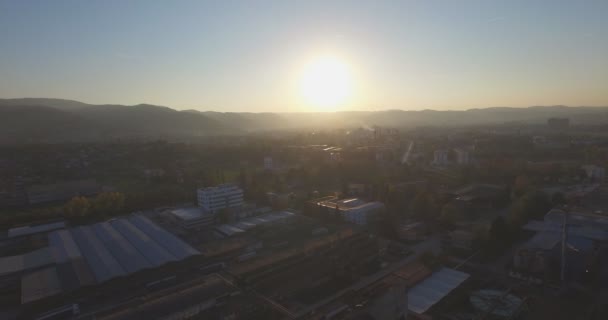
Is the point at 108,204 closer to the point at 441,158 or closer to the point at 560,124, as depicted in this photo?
the point at 441,158

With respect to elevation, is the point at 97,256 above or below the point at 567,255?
above

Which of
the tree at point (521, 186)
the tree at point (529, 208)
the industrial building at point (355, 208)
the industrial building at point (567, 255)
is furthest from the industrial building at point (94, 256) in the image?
the tree at point (521, 186)

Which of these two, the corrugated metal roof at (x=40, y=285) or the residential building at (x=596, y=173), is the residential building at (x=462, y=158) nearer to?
the residential building at (x=596, y=173)

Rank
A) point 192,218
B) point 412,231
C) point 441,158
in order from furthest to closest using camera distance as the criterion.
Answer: point 441,158 → point 192,218 → point 412,231

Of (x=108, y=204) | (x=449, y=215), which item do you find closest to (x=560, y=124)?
(x=449, y=215)

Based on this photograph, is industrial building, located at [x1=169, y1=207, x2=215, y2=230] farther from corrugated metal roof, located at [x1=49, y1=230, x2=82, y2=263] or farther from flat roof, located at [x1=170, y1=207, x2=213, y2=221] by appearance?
corrugated metal roof, located at [x1=49, y1=230, x2=82, y2=263]

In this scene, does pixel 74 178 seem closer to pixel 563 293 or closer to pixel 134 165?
pixel 134 165

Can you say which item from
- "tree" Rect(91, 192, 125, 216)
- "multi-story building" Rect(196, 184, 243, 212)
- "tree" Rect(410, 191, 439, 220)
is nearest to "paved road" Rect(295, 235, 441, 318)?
"tree" Rect(410, 191, 439, 220)
